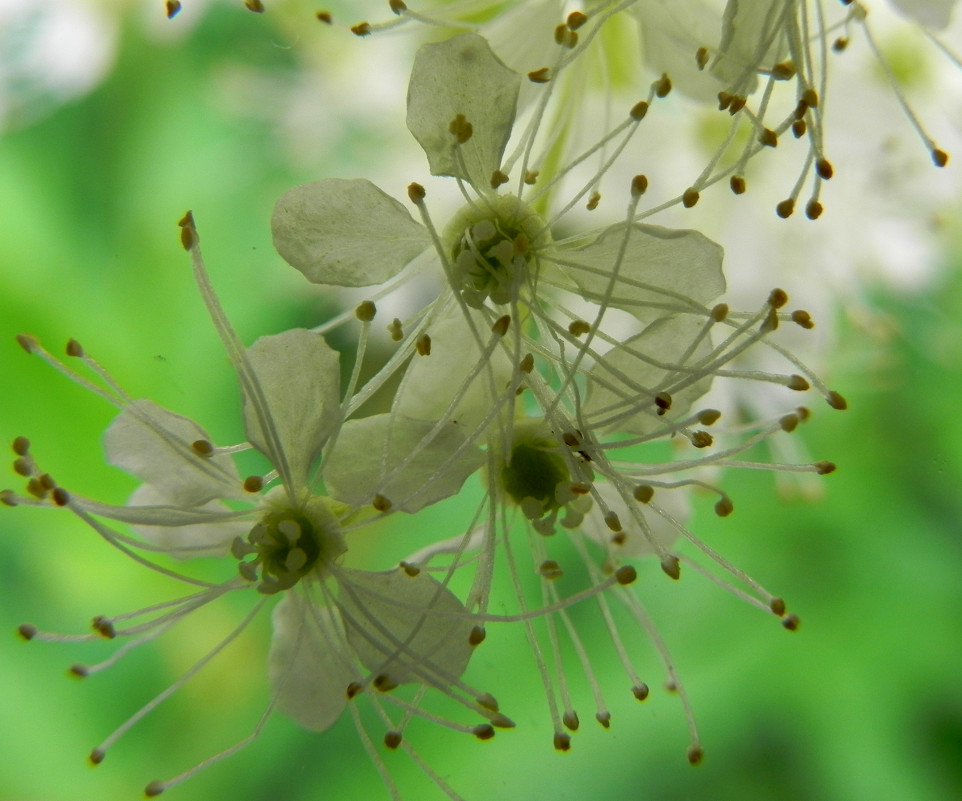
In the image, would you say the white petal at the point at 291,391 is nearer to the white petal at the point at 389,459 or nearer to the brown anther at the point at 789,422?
the white petal at the point at 389,459

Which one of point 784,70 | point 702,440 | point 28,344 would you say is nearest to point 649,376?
point 702,440

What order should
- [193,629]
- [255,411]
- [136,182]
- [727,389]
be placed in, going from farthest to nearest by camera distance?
[136,182], [193,629], [727,389], [255,411]

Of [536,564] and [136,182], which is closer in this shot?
[536,564]

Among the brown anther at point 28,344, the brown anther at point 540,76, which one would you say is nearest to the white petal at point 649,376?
the brown anther at point 540,76

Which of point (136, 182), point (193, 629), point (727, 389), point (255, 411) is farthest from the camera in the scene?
point (136, 182)

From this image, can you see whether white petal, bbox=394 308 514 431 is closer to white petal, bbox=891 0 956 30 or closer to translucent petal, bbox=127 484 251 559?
translucent petal, bbox=127 484 251 559

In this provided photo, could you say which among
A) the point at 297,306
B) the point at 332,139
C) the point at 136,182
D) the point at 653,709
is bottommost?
the point at 653,709

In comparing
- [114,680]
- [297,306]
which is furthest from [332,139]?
[114,680]

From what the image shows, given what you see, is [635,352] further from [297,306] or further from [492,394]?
[297,306]
